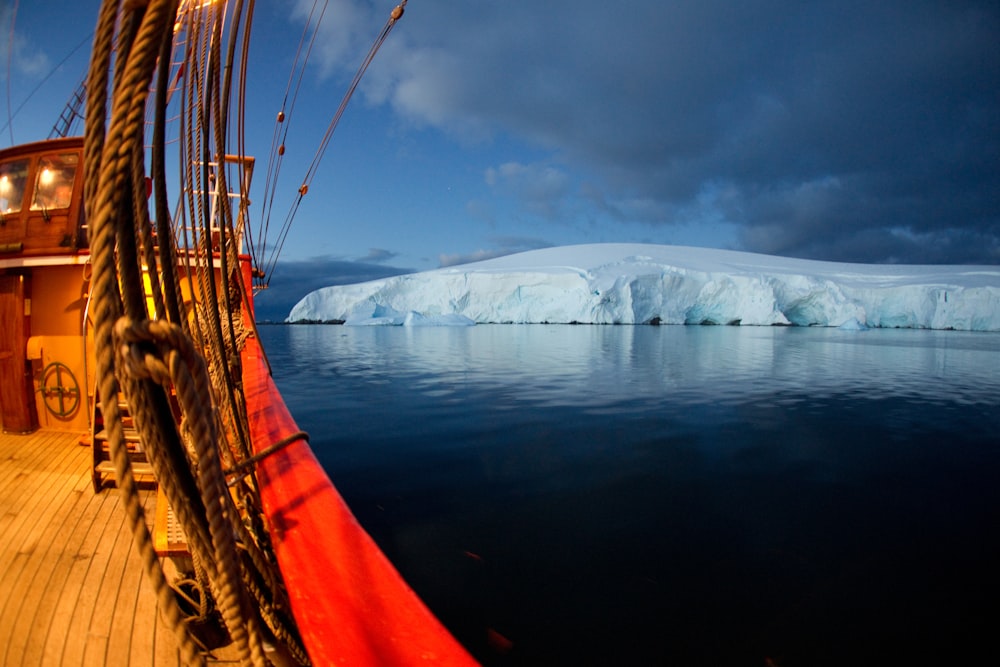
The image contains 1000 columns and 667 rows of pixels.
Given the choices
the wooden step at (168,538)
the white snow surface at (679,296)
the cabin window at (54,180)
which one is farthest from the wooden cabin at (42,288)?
the white snow surface at (679,296)

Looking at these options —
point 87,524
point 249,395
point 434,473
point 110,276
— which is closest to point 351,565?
point 110,276

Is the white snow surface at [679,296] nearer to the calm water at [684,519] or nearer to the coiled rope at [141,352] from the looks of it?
the calm water at [684,519]

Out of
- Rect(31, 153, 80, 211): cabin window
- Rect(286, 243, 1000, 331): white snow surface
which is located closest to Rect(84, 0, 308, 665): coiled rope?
Rect(31, 153, 80, 211): cabin window

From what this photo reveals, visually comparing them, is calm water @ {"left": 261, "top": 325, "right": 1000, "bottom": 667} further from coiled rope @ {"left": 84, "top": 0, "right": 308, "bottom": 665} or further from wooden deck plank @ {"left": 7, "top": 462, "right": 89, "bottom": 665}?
coiled rope @ {"left": 84, "top": 0, "right": 308, "bottom": 665}

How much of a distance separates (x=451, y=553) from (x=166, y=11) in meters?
3.20

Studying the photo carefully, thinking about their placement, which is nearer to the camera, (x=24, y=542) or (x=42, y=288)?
(x=24, y=542)

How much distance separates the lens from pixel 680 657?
2307 mm

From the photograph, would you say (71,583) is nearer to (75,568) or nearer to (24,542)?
(75,568)

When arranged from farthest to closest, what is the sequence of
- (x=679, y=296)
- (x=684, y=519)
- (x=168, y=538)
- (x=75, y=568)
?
(x=679, y=296) < (x=684, y=519) < (x=75, y=568) < (x=168, y=538)

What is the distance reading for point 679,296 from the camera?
3369 cm

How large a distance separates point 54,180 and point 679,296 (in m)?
33.8

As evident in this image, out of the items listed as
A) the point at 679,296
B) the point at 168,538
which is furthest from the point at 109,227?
the point at 679,296

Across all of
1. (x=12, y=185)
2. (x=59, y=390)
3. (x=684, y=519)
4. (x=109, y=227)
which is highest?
(x=12, y=185)

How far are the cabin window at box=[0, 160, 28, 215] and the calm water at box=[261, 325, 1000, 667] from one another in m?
3.56
